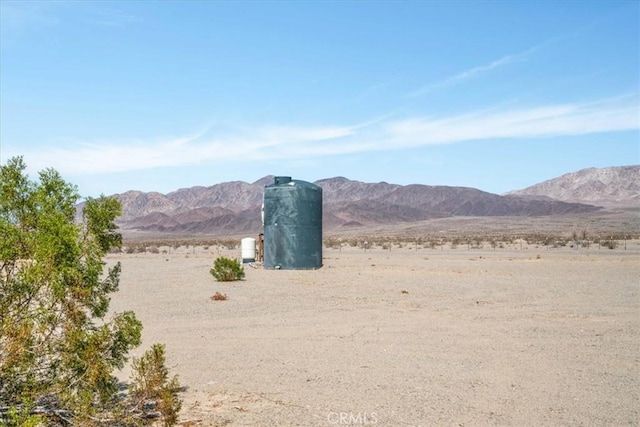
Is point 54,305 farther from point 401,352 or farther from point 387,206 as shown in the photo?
point 387,206

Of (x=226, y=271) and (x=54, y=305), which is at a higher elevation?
(x=54, y=305)

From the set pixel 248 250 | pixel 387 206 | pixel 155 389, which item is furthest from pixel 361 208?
pixel 155 389

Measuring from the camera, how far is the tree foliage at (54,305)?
5.20m

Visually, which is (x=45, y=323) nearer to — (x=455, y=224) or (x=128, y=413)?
(x=128, y=413)

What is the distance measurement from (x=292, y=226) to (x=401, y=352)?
16.5 m

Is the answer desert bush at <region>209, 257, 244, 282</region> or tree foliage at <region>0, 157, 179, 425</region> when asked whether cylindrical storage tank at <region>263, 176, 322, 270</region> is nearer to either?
desert bush at <region>209, 257, 244, 282</region>

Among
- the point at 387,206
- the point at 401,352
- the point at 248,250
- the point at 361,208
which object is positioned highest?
the point at 387,206

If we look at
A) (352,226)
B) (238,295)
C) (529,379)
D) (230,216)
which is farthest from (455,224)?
(529,379)

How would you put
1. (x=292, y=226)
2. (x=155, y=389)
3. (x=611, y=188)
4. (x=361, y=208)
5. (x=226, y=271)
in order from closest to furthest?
(x=155, y=389)
(x=226, y=271)
(x=292, y=226)
(x=361, y=208)
(x=611, y=188)

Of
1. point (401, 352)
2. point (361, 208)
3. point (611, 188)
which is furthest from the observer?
point (611, 188)

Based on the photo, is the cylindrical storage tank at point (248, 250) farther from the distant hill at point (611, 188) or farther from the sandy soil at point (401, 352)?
the distant hill at point (611, 188)

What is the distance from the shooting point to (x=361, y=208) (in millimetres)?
145875

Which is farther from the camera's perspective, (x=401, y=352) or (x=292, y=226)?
(x=292, y=226)

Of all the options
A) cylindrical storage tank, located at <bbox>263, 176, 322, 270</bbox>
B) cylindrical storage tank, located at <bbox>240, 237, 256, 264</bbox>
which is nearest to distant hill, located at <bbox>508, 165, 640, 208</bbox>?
cylindrical storage tank, located at <bbox>240, 237, 256, 264</bbox>
